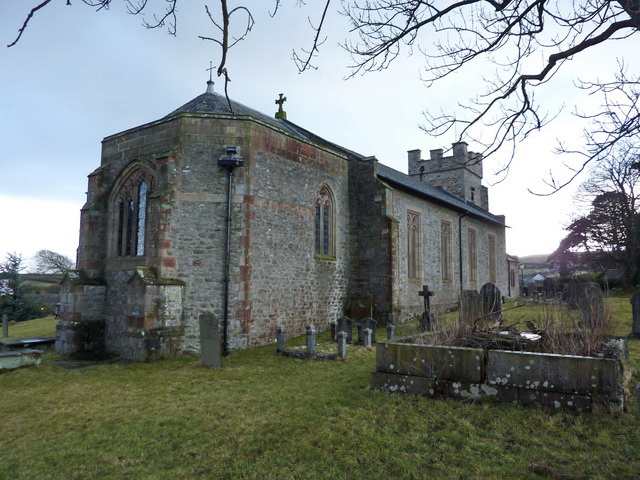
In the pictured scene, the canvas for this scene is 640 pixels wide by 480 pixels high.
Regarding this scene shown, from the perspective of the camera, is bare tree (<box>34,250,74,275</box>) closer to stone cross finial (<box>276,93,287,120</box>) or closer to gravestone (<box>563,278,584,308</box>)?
stone cross finial (<box>276,93,287,120</box>)

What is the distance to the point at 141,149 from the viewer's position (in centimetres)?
1240

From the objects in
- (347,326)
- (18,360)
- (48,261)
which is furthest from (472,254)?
(48,261)

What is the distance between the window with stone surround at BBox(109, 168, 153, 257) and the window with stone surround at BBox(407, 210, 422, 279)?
1128 centimetres

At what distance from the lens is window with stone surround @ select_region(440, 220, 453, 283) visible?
2188cm

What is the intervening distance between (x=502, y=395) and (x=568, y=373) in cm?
87

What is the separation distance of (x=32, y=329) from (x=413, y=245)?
62.2 ft

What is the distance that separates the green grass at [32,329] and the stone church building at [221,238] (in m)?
6.64

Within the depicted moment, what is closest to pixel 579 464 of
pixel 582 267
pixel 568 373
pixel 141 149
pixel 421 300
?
pixel 568 373

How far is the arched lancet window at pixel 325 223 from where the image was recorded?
48.2 ft

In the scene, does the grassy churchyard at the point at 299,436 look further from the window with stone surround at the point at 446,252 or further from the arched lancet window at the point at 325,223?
the window with stone surround at the point at 446,252

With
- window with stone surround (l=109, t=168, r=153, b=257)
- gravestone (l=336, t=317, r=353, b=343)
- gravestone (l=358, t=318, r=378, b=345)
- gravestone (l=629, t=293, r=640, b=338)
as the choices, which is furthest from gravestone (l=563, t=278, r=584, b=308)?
window with stone surround (l=109, t=168, r=153, b=257)

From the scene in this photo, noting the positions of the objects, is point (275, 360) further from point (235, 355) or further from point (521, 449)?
point (521, 449)

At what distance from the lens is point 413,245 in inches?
749

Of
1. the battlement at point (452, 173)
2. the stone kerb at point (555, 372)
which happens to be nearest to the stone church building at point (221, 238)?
the stone kerb at point (555, 372)
